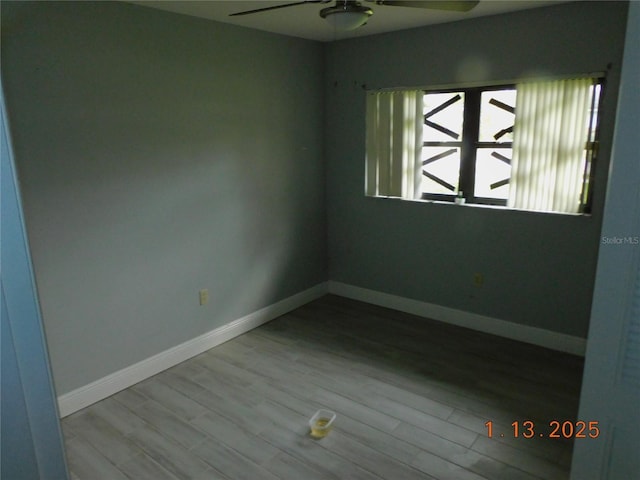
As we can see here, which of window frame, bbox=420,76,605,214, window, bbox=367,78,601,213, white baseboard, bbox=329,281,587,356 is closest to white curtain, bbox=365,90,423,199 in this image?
window, bbox=367,78,601,213

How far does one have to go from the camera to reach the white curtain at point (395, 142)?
3848 mm

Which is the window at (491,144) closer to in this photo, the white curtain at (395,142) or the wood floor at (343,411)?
the white curtain at (395,142)

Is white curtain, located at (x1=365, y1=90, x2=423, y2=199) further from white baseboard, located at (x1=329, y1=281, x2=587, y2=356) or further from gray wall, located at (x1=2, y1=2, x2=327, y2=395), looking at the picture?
white baseboard, located at (x1=329, y1=281, x2=587, y2=356)

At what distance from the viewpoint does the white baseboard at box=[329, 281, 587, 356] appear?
3.40 metres

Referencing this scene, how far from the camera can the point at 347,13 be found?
198 cm

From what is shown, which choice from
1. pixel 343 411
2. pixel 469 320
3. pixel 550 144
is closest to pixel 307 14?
pixel 550 144

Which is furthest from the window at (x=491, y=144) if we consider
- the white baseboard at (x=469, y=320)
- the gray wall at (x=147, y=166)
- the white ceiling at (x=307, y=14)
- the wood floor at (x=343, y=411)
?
the wood floor at (x=343, y=411)

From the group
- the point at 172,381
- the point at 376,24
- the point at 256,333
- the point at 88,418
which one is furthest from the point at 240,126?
the point at 88,418

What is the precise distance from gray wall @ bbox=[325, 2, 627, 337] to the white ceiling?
15cm

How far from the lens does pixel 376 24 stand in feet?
11.5

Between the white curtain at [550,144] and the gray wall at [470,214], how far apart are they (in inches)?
4.1

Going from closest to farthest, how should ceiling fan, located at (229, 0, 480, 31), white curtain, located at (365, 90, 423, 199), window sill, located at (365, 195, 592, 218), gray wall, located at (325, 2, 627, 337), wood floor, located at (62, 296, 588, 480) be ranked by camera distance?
1. ceiling fan, located at (229, 0, 480, 31)
2. wood floor, located at (62, 296, 588, 480)
3. gray wall, located at (325, 2, 627, 337)
4. window sill, located at (365, 195, 592, 218)
5. white curtain, located at (365, 90, 423, 199)

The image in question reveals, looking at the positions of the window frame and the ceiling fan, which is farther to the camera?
the window frame

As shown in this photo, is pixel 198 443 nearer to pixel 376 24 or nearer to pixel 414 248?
pixel 414 248
